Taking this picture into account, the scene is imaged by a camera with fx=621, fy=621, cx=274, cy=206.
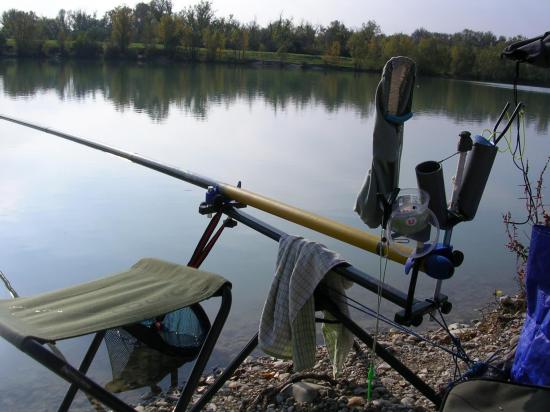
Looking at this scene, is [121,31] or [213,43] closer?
[121,31]

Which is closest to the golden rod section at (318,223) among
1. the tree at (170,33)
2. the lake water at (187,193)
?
the lake water at (187,193)

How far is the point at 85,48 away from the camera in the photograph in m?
47.3

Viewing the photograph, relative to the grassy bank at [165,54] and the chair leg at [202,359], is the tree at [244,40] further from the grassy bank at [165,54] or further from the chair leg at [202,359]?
the chair leg at [202,359]

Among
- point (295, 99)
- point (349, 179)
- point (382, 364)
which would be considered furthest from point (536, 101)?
point (382, 364)

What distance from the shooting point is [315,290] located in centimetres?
199

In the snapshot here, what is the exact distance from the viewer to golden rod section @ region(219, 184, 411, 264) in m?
1.80

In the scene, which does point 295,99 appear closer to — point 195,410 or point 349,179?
point 349,179

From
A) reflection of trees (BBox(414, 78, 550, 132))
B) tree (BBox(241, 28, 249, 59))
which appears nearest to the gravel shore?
reflection of trees (BBox(414, 78, 550, 132))

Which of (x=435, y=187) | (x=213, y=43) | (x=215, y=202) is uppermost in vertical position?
(x=213, y=43)

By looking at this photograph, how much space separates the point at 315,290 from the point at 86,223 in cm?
447

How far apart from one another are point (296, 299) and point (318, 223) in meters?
0.25

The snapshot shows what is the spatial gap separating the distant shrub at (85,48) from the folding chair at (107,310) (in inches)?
1902

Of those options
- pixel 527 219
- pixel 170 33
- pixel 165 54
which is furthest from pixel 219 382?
pixel 170 33

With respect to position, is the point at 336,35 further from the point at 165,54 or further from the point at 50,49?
the point at 50,49
